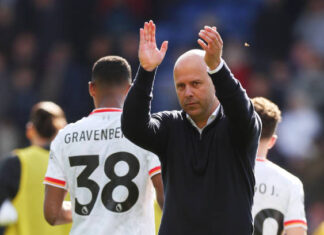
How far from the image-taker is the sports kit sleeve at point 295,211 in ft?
17.3

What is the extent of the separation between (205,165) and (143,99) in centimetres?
46

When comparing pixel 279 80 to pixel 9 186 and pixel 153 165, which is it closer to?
pixel 9 186

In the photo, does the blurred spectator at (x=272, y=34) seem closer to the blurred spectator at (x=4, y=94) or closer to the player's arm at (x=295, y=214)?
the blurred spectator at (x=4, y=94)

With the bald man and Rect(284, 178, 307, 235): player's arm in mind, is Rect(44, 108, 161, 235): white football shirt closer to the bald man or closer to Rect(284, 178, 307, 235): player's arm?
the bald man

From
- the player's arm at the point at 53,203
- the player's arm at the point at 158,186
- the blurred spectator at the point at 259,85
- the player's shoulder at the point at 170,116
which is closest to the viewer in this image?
the player's shoulder at the point at 170,116

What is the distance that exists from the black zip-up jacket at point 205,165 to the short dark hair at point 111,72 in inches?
31.5

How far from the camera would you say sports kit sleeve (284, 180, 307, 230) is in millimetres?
5285

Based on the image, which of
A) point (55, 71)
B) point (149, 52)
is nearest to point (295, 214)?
point (149, 52)

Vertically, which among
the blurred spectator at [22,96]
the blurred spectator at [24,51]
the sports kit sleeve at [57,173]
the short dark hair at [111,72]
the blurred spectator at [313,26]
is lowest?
the sports kit sleeve at [57,173]

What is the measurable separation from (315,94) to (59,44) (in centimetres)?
395

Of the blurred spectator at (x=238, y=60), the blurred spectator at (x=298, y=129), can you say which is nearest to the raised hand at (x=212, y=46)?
the blurred spectator at (x=298, y=129)

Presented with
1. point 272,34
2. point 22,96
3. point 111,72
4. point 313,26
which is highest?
point 313,26

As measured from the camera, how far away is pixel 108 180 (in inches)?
201

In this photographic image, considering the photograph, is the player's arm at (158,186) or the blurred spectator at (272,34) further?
the blurred spectator at (272,34)
